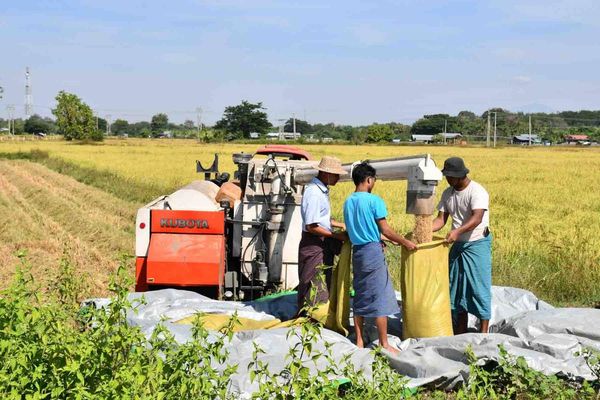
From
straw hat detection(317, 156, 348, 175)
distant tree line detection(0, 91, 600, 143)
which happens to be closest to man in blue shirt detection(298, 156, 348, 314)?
straw hat detection(317, 156, 348, 175)

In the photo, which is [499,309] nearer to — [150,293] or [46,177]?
[150,293]

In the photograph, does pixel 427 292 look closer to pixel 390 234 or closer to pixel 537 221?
pixel 390 234

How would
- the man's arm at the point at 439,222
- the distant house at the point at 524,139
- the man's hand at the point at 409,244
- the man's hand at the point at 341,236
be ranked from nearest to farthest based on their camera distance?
1. the man's hand at the point at 409,244
2. the man's hand at the point at 341,236
3. the man's arm at the point at 439,222
4. the distant house at the point at 524,139

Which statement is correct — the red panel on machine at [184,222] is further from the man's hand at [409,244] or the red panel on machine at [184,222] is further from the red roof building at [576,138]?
the red roof building at [576,138]

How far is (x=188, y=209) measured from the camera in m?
7.95

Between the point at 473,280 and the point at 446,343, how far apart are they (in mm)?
811

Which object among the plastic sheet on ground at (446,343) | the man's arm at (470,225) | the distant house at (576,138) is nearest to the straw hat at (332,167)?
the man's arm at (470,225)

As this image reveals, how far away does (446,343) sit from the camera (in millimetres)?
5824

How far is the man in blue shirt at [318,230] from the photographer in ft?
20.9

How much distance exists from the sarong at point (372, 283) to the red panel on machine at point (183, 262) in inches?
71.3

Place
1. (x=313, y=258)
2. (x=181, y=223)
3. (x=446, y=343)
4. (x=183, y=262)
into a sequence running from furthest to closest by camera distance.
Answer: (x=181, y=223), (x=183, y=262), (x=313, y=258), (x=446, y=343)

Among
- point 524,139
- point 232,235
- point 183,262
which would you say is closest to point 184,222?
point 183,262

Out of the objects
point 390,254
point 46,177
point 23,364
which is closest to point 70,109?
point 46,177

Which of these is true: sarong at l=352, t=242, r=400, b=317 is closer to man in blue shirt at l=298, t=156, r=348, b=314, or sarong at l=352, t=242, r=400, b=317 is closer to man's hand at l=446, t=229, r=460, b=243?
man in blue shirt at l=298, t=156, r=348, b=314
